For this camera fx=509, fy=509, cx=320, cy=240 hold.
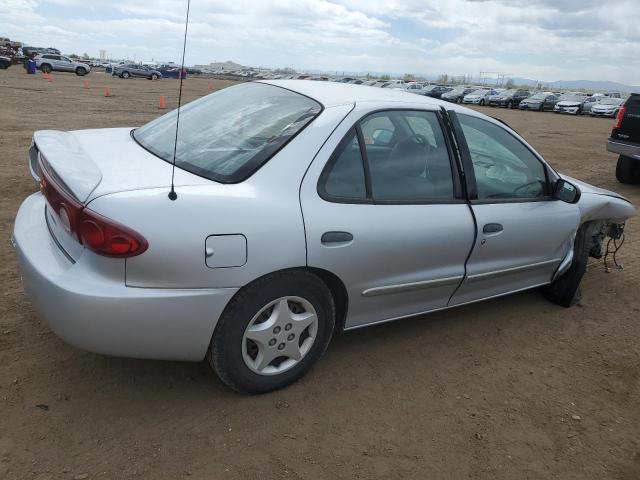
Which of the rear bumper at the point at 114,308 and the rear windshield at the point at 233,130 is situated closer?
the rear bumper at the point at 114,308

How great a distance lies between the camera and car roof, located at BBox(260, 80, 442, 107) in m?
2.92

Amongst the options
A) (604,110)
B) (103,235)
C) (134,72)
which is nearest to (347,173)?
(103,235)

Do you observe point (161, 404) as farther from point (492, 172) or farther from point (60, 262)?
point (492, 172)

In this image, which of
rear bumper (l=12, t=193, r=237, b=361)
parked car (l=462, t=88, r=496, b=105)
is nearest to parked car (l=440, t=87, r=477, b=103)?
parked car (l=462, t=88, r=496, b=105)

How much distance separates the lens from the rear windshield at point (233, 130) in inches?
101

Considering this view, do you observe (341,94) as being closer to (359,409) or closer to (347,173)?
(347,173)

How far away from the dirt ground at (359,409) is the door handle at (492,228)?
80 centimetres

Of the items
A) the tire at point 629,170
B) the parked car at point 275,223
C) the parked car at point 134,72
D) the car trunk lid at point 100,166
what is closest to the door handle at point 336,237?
the parked car at point 275,223

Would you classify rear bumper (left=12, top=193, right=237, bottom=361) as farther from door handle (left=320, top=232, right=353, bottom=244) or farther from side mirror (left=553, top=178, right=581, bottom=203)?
side mirror (left=553, top=178, right=581, bottom=203)

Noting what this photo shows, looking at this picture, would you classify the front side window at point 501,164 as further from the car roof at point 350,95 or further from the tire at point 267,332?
the tire at point 267,332

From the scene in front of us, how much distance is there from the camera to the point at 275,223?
2371mm

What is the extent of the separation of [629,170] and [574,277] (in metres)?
6.75

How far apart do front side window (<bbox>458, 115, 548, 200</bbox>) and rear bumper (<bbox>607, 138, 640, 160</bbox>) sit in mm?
6167

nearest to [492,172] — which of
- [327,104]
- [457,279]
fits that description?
[457,279]
